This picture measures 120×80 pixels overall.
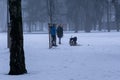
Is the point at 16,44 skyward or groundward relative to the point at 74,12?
groundward

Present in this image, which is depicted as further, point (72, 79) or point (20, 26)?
point (20, 26)

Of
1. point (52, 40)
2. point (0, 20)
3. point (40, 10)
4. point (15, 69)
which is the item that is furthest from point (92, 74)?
point (0, 20)

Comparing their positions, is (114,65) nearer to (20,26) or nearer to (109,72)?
(109,72)

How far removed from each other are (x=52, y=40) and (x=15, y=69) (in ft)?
60.5

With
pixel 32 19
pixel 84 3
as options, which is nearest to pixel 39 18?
pixel 32 19

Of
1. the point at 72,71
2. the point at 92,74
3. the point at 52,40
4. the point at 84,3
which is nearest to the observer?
the point at 92,74

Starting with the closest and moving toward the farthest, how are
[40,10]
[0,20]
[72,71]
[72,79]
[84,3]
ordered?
[72,79], [72,71], [84,3], [40,10], [0,20]

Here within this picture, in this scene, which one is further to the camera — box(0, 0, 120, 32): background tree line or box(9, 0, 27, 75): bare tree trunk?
box(0, 0, 120, 32): background tree line

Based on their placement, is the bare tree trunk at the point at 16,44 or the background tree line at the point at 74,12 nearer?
the bare tree trunk at the point at 16,44

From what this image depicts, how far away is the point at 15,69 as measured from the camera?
15.2 m

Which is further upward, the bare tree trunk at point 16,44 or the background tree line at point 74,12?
the background tree line at point 74,12

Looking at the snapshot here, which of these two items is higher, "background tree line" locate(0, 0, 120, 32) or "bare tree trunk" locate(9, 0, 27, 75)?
"background tree line" locate(0, 0, 120, 32)

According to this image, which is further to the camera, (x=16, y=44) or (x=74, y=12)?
(x=74, y=12)

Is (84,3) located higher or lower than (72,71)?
higher
